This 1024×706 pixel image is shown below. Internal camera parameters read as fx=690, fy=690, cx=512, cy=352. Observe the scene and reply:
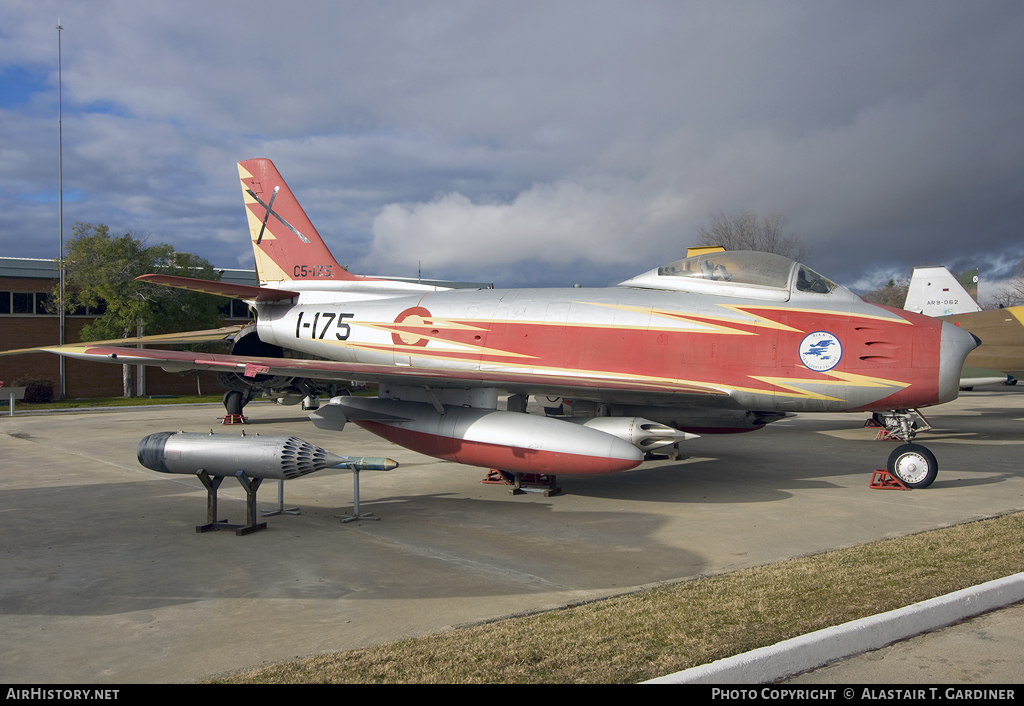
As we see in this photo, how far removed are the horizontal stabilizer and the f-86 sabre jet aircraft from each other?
114mm

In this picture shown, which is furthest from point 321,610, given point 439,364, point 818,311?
point 818,311

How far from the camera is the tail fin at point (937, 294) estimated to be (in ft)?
78.1

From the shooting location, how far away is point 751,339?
947 cm

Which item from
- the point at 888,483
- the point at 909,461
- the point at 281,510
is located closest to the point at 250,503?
the point at 281,510

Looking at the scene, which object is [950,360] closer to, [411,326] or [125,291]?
[411,326]

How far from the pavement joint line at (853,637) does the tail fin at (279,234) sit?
10968mm

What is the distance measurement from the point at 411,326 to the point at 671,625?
24.9 ft

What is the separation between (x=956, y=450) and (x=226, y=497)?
44.3ft

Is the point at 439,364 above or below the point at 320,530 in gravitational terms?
above

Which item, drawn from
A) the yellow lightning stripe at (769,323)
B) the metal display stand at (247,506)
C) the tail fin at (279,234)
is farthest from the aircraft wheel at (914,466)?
the tail fin at (279,234)

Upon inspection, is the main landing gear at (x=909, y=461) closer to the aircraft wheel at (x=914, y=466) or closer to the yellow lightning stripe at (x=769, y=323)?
the aircraft wheel at (x=914, y=466)

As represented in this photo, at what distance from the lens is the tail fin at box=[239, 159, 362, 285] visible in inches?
531

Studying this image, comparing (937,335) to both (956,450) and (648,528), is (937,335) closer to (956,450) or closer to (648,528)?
(648,528)

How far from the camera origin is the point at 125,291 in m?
29.8
